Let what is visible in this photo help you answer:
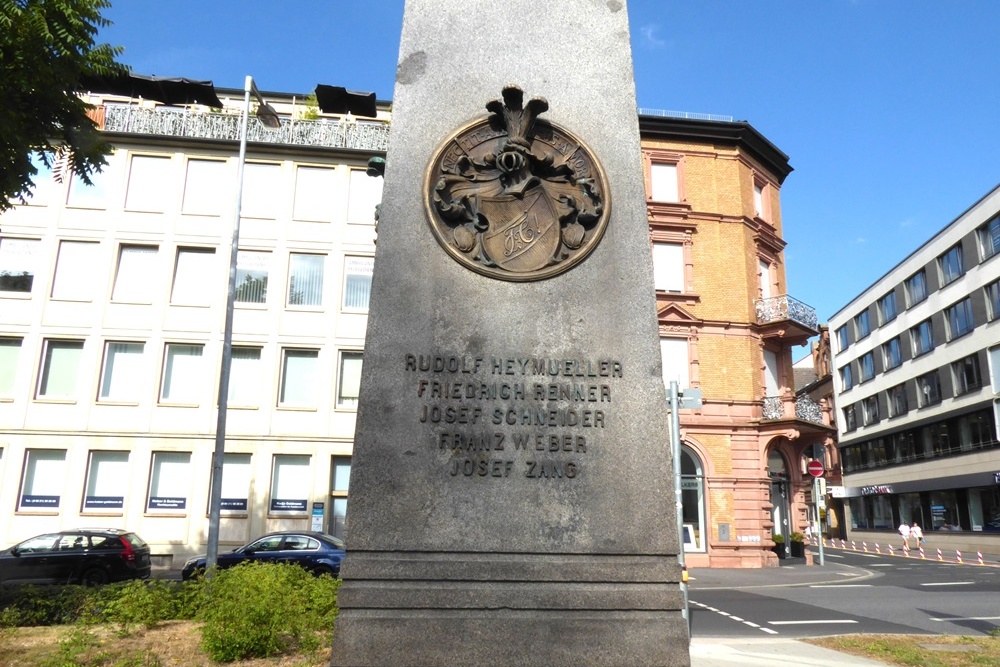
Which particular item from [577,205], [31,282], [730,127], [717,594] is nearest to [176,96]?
[31,282]

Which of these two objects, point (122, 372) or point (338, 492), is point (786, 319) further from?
point (122, 372)

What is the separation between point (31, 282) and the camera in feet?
88.3

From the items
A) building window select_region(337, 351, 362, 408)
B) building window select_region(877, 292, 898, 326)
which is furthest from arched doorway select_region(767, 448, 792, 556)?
building window select_region(877, 292, 898, 326)

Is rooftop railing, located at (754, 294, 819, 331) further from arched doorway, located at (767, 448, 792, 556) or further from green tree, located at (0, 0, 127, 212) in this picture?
green tree, located at (0, 0, 127, 212)

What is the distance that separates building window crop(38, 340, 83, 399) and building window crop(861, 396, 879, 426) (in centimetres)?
5320

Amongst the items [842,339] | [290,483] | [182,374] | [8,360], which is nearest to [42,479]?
[8,360]

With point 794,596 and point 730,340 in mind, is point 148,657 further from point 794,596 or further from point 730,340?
point 730,340

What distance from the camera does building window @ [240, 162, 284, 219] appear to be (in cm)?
2855

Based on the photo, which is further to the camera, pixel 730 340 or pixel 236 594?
pixel 730 340

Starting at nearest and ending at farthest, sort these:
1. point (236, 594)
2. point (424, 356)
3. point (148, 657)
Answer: point (424, 356), point (148, 657), point (236, 594)

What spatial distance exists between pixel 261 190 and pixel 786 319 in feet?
70.2

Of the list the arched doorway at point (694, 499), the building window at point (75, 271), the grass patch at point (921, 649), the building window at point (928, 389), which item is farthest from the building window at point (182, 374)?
the building window at point (928, 389)

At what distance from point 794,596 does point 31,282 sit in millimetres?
27301

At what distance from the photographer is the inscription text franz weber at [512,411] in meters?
5.18
